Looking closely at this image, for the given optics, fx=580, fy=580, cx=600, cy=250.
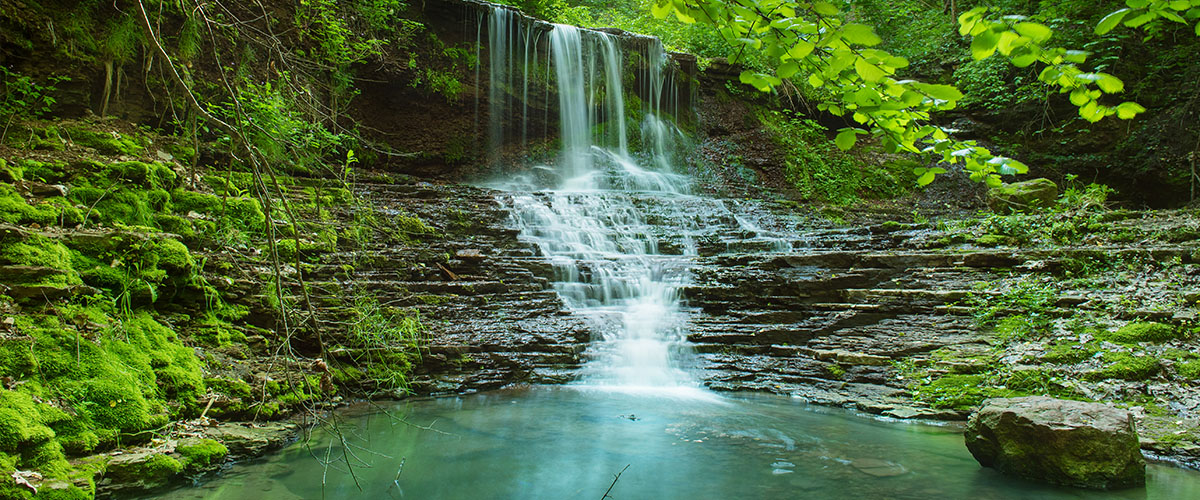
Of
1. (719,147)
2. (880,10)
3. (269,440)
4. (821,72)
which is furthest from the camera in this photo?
(880,10)

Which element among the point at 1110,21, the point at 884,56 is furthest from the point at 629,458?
the point at 1110,21

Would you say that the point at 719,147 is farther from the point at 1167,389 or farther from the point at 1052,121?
the point at 1167,389

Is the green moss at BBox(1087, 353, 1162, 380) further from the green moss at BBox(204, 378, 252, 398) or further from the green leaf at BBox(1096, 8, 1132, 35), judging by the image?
the green moss at BBox(204, 378, 252, 398)

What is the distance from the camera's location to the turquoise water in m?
3.46

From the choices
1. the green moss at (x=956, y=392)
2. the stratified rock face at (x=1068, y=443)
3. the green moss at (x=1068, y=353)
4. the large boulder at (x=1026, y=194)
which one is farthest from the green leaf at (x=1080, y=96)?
the large boulder at (x=1026, y=194)

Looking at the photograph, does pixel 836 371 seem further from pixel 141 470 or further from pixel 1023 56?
pixel 141 470

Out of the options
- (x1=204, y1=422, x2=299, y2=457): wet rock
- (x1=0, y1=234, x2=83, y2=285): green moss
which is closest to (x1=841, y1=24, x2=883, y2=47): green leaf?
(x1=204, y1=422, x2=299, y2=457): wet rock

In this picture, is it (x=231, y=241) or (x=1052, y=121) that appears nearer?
(x=231, y=241)

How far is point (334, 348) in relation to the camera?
5.26 meters

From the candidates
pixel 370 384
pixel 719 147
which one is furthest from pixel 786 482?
pixel 719 147

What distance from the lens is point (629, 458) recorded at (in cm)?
413

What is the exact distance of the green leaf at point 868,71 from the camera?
5.68 ft

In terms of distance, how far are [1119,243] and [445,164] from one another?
38.8 ft

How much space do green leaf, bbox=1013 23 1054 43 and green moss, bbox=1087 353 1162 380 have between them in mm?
4579
